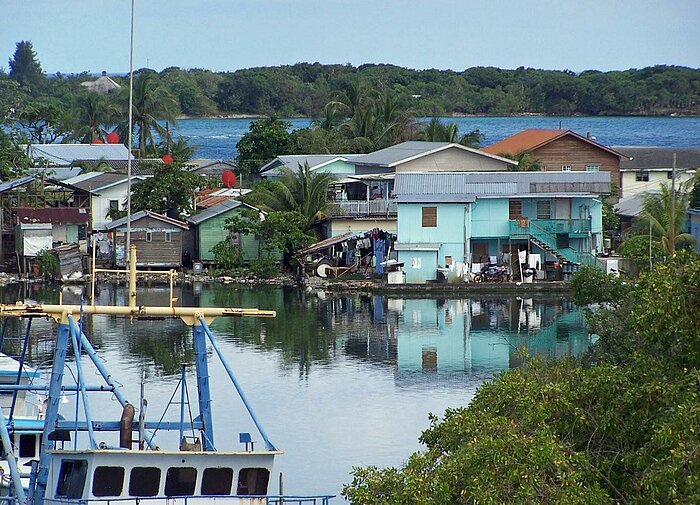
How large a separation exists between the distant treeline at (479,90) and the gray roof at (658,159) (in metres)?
94.5

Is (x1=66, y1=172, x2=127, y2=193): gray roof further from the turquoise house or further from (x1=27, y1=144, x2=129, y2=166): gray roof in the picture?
the turquoise house


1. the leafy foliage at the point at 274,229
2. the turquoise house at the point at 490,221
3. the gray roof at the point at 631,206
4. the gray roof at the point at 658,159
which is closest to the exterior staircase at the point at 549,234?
the turquoise house at the point at 490,221

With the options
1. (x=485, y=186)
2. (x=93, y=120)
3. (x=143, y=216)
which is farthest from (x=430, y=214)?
(x=93, y=120)

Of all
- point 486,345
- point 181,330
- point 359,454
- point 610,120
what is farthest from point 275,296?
point 610,120

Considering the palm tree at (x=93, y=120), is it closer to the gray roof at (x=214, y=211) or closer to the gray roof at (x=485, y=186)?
the gray roof at (x=214, y=211)

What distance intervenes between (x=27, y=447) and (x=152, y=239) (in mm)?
23778

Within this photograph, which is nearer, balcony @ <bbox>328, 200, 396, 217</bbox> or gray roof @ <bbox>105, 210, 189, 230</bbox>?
gray roof @ <bbox>105, 210, 189, 230</bbox>

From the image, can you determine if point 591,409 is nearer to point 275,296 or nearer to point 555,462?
point 555,462

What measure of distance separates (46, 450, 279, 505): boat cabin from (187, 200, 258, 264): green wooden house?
1113 inches

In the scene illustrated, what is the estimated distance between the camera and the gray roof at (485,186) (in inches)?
1635

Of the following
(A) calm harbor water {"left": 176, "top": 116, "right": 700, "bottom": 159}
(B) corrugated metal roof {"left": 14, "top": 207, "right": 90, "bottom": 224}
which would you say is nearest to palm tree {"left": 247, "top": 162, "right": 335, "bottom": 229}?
(B) corrugated metal roof {"left": 14, "top": 207, "right": 90, "bottom": 224}

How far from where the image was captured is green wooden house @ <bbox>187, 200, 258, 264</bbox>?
43.8 metres

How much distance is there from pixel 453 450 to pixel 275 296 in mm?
26404

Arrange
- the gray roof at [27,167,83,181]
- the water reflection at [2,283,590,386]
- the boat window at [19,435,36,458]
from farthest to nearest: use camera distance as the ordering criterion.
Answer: the gray roof at [27,167,83,181], the water reflection at [2,283,590,386], the boat window at [19,435,36,458]
